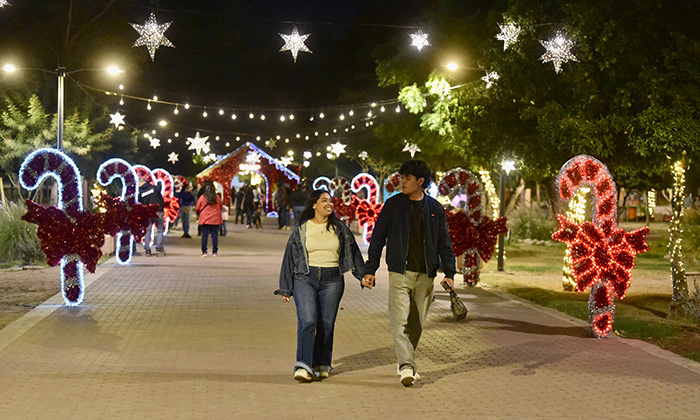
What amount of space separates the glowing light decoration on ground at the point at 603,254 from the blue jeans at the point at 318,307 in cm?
377

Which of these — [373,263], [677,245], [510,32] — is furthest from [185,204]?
[373,263]

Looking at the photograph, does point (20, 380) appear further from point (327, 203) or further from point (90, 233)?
A: point (90, 233)

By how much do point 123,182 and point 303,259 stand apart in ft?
38.8

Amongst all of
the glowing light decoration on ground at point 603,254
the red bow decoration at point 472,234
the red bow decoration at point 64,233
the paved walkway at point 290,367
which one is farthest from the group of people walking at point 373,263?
the red bow decoration at point 472,234

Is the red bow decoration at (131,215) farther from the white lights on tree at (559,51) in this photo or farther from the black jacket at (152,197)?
the white lights on tree at (559,51)

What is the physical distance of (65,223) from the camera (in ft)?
40.1

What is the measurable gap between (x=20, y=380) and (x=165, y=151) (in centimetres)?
5444

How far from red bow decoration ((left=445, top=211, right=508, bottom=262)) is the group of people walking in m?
6.51

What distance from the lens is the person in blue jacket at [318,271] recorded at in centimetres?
791

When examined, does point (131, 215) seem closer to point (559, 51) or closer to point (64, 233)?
point (64, 233)

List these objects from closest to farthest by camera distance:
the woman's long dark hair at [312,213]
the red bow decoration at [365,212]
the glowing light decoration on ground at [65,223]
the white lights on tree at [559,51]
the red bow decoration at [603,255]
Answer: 1. the woman's long dark hair at [312,213]
2. the red bow decoration at [603,255]
3. the glowing light decoration on ground at [65,223]
4. the white lights on tree at [559,51]
5. the red bow decoration at [365,212]

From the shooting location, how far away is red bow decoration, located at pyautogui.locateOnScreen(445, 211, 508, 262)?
14586mm

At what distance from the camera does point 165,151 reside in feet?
200

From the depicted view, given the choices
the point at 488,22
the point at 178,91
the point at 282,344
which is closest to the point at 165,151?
the point at 178,91
